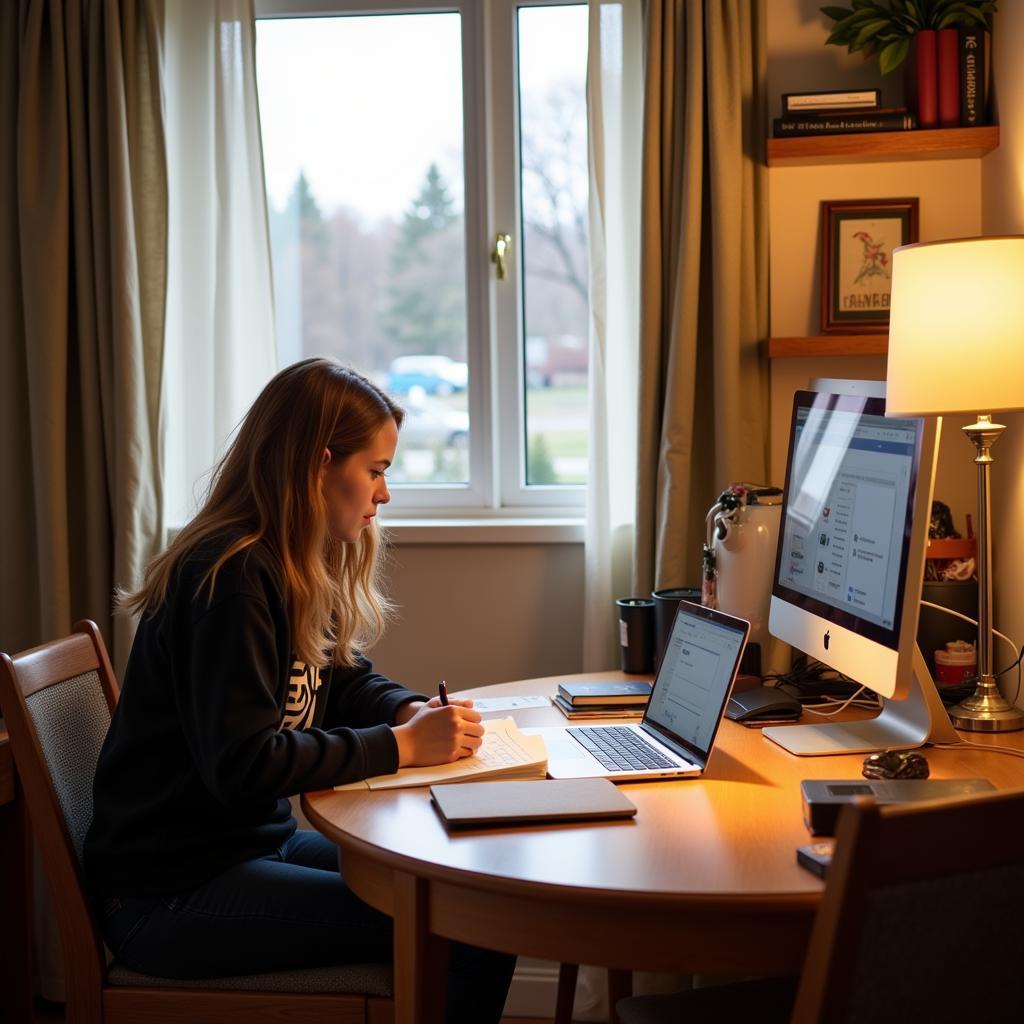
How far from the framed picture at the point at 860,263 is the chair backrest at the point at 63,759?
159 cm

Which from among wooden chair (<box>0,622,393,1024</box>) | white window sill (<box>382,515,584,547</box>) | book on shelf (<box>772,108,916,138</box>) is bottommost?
wooden chair (<box>0,622,393,1024</box>)

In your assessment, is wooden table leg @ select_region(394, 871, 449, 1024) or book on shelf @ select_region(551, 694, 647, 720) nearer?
wooden table leg @ select_region(394, 871, 449, 1024)

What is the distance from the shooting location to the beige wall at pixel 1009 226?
82.9 inches

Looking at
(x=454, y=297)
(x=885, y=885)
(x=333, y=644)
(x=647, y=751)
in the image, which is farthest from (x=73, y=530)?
(x=885, y=885)

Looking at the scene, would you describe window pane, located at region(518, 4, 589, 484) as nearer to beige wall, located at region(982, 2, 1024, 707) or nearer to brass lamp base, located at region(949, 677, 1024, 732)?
beige wall, located at region(982, 2, 1024, 707)

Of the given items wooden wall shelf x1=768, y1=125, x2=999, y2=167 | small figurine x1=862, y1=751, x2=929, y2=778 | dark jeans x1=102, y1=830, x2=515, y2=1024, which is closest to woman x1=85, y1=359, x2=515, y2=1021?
dark jeans x1=102, y1=830, x2=515, y2=1024

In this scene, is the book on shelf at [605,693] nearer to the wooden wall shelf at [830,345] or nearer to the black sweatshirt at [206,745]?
the black sweatshirt at [206,745]

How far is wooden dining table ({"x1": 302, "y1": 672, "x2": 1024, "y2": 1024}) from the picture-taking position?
1.21 metres

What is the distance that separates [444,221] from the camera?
2.91 meters

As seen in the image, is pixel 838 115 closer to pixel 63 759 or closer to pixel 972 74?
pixel 972 74

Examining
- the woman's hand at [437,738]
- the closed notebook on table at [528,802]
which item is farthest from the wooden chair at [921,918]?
the woman's hand at [437,738]

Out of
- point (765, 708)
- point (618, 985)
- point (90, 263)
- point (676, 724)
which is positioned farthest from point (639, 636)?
point (90, 263)

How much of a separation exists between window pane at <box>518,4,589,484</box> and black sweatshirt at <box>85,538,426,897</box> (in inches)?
52.2

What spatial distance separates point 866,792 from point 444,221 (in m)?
1.91
